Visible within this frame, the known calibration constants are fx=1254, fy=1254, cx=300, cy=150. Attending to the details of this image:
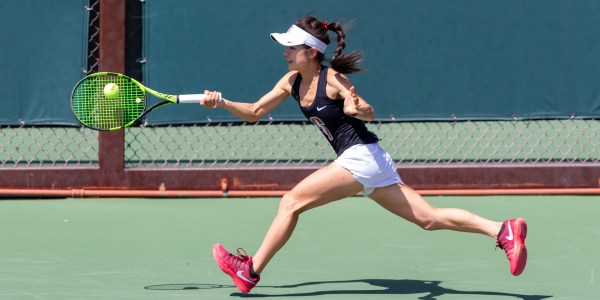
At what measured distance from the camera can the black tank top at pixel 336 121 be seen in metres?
5.49

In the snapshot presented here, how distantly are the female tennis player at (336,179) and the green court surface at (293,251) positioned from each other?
19 cm

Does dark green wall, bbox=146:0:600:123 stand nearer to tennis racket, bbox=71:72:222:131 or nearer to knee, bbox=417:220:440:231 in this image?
tennis racket, bbox=71:72:222:131

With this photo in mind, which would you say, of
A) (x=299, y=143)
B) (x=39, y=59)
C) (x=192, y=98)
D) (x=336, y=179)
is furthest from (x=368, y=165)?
(x=299, y=143)

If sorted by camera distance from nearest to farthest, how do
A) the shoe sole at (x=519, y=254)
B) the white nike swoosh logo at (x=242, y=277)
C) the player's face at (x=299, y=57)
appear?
the shoe sole at (x=519, y=254)
the white nike swoosh logo at (x=242, y=277)
the player's face at (x=299, y=57)

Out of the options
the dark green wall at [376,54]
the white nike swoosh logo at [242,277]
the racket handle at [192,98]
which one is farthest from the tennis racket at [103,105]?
the dark green wall at [376,54]

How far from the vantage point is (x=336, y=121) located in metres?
5.51

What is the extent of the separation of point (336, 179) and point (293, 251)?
3.65 ft


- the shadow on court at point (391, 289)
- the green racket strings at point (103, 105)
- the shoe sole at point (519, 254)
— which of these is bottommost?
the shadow on court at point (391, 289)

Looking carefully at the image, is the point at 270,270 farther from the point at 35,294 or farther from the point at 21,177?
the point at 21,177

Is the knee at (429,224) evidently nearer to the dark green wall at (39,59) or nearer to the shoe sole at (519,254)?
the shoe sole at (519,254)

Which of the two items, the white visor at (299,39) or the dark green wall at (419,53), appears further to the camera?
the dark green wall at (419,53)

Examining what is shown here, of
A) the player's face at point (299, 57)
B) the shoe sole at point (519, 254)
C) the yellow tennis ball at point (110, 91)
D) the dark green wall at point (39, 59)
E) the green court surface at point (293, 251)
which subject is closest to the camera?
the shoe sole at point (519, 254)

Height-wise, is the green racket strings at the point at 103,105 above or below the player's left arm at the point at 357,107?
above

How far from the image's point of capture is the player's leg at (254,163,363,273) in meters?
5.38
